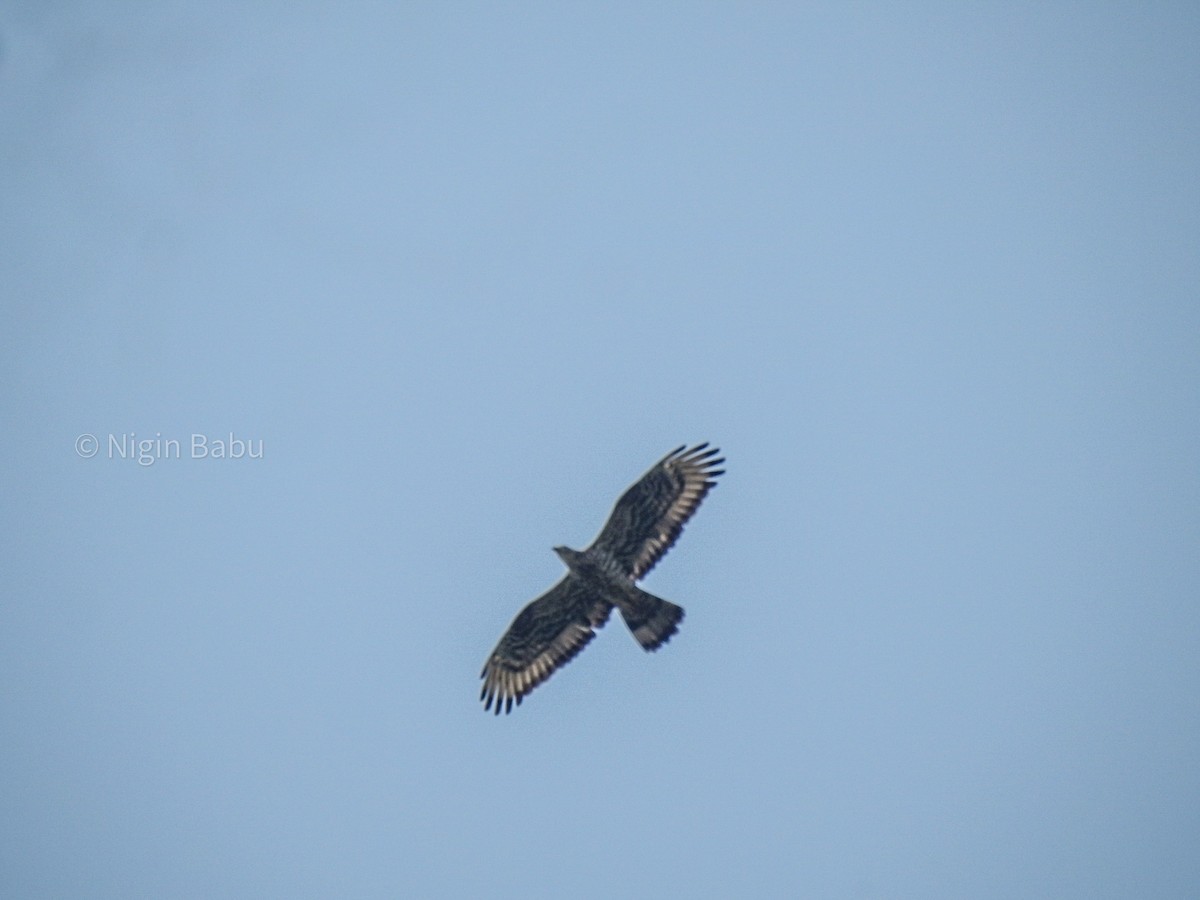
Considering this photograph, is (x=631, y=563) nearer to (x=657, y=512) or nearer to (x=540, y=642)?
(x=657, y=512)

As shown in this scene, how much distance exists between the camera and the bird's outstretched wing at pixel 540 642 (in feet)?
38.1

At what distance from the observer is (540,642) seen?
1176 cm

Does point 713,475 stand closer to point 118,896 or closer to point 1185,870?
point 1185,870

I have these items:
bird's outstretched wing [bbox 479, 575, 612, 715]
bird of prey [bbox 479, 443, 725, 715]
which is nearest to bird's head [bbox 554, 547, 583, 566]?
bird of prey [bbox 479, 443, 725, 715]

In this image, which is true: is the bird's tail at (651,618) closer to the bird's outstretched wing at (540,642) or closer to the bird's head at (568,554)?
the bird's outstretched wing at (540,642)

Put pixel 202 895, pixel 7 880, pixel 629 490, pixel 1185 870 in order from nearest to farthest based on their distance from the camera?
1. pixel 629 490
2. pixel 1185 870
3. pixel 202 895
4. pixel 7 880

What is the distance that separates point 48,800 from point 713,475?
106 feet

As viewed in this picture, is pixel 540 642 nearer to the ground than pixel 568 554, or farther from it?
nearer to the ground

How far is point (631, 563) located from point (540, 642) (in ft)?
4.66

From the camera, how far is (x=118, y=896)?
2942cm

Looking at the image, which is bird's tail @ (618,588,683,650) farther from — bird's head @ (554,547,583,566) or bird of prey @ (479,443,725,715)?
bird's head @ (554,547,583,566)

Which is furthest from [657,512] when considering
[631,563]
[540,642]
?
[540,642]

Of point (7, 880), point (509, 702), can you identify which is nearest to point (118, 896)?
point (7, 880)

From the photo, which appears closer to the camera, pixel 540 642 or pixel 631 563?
pixel 631 563
